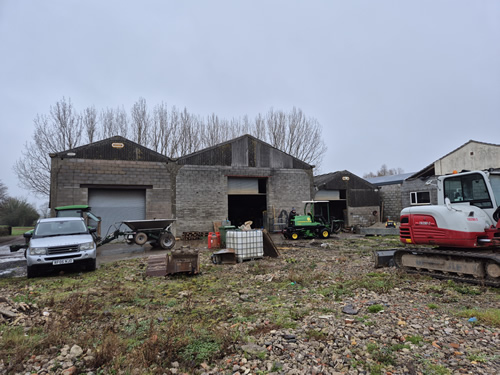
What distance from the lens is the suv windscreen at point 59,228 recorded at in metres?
8.31

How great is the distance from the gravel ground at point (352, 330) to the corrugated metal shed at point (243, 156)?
1266 centimetres

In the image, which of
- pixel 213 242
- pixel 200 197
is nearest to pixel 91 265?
pixel 213 242

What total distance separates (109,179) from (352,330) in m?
15.8

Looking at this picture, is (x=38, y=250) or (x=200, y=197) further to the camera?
(x=200, y=197)

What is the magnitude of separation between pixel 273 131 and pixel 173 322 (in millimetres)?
29065

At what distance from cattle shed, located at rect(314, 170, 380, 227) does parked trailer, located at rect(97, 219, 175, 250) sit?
43.9 ft

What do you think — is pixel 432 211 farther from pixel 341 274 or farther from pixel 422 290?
pixel 341 274

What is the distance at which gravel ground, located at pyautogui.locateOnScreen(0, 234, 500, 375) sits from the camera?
2.95 m

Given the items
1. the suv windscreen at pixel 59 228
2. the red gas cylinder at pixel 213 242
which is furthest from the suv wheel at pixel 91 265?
the red gas cylinder at pixel 213 242

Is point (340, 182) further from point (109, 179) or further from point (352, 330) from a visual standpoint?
point (352, 330)

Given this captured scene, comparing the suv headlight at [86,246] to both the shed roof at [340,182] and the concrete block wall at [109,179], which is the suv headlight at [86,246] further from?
the shed roof at [340,182]

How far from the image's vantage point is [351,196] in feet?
78.0

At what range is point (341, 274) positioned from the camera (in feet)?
23.4

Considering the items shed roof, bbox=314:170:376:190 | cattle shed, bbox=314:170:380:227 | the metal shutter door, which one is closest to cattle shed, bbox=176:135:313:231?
the metal shutter door
